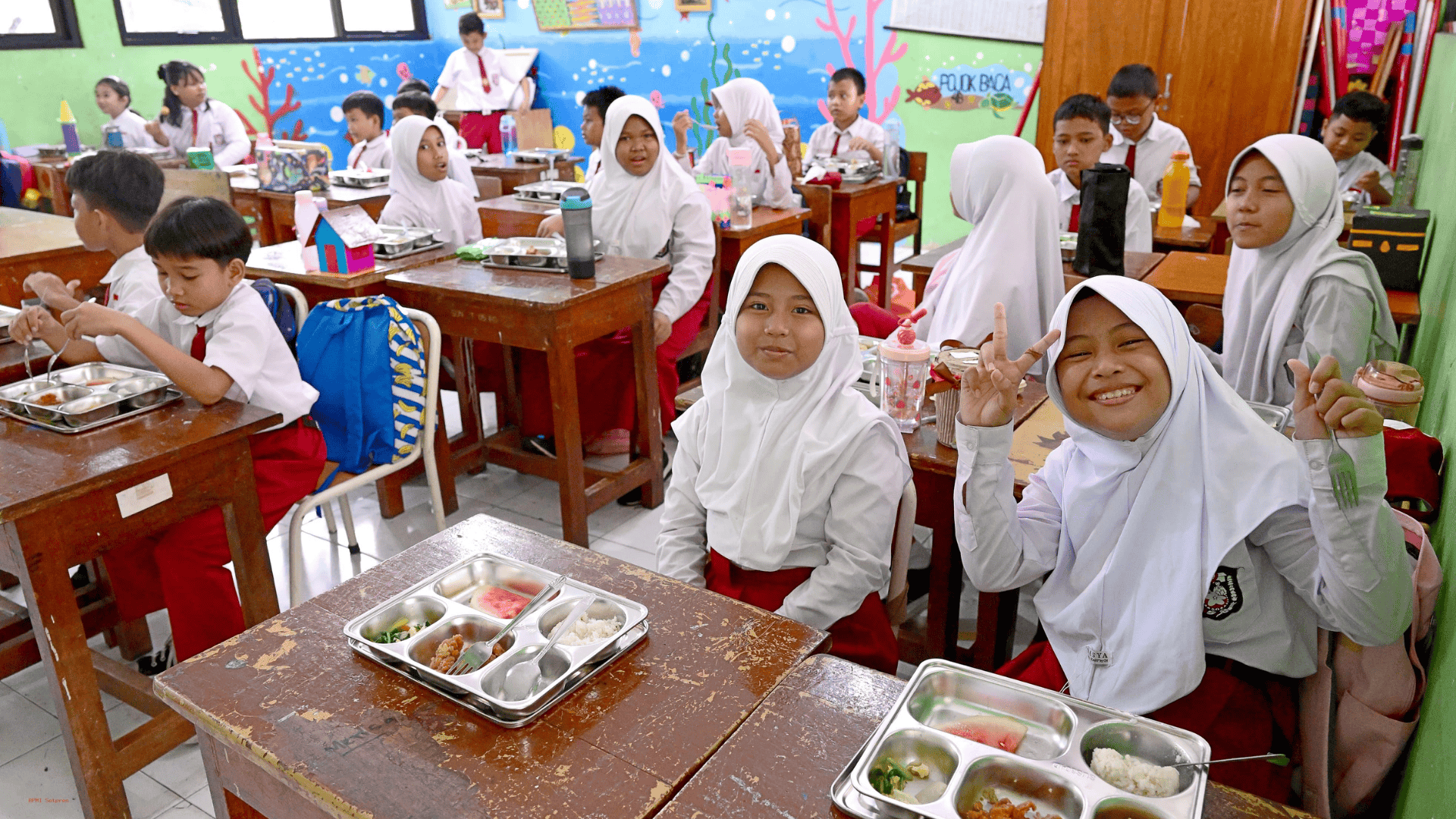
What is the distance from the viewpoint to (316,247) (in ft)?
10.2

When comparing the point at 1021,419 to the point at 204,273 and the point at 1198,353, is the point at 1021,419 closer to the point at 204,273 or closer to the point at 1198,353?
the point at 1198,353

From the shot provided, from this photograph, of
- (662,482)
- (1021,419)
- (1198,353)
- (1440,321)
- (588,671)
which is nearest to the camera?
(588,671)

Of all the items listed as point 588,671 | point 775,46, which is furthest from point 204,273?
point 775,46

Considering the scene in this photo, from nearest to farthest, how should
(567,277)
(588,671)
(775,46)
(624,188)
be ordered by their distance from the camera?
1. (588,671)
2. (567,277)
3. (624,188)
4. (775,46)

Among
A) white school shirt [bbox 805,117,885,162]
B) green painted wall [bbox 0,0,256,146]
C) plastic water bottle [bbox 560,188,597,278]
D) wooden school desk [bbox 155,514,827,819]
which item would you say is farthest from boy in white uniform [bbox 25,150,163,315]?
green painted wall [bbox 0,0,256,146]

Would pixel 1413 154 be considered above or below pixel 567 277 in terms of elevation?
above

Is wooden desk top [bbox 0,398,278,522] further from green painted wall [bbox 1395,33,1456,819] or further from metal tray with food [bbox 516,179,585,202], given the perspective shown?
metal tray with food [bbox 516,179,585,202]

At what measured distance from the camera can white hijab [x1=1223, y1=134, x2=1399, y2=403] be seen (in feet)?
7.23

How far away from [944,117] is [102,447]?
5824 millimetres

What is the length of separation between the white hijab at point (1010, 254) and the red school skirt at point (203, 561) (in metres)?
1.73

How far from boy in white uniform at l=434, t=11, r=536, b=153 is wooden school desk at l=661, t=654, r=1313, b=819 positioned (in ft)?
26.3

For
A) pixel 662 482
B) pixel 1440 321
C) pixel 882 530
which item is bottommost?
pixel 662 482

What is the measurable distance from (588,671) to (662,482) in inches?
89.0

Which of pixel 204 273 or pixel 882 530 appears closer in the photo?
pixel 882 530
